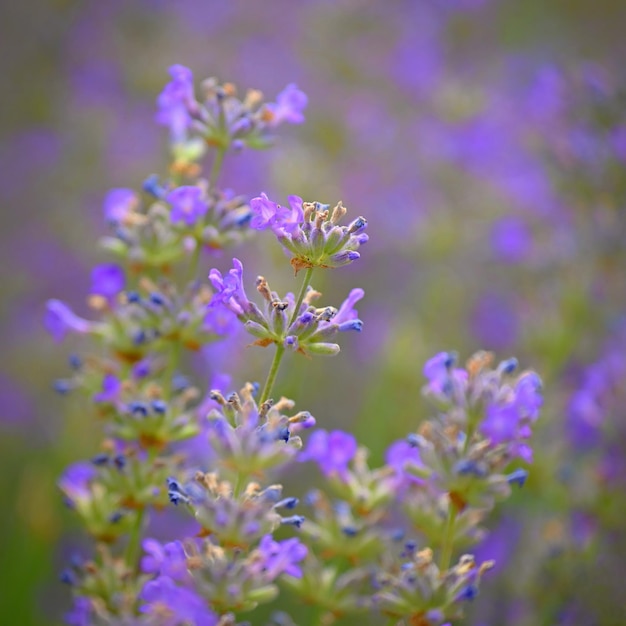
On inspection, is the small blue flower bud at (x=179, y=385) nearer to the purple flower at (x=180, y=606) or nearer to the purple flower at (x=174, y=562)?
the purple flower at (x=174, y=562)

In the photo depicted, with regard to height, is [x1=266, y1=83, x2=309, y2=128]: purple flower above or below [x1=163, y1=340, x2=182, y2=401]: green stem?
above

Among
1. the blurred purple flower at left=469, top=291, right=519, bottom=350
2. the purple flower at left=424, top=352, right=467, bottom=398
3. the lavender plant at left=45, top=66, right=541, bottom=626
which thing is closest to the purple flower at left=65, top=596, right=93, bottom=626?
the lavender plant at left=45, top=66, right=541, bottom=626

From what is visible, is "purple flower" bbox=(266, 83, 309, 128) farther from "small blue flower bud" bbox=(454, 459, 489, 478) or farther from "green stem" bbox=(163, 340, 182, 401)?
"small blue flower bud" bbox=(454, 459, 489, 478)

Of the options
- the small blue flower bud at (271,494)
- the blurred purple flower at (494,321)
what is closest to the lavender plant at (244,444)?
the small blue flower bud at (271,494)

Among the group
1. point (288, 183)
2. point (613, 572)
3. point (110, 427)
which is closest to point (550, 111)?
point (288, 183)

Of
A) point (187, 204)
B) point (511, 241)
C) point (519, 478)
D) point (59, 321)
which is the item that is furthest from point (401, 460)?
point (511, 241)

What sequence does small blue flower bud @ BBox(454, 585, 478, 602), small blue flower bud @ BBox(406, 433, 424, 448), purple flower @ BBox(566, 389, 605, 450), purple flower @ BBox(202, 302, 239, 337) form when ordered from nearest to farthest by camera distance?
small blue flower bud @ BBox(454, 585, 478, 602), small blue flower bud @ BBox(406, 433, 424, 448), purple flower @ BBox(202, 302, 239, 337), purple flower @ BBox(566, 389, 605, 450)

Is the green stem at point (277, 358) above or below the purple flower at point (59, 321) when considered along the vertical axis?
below
